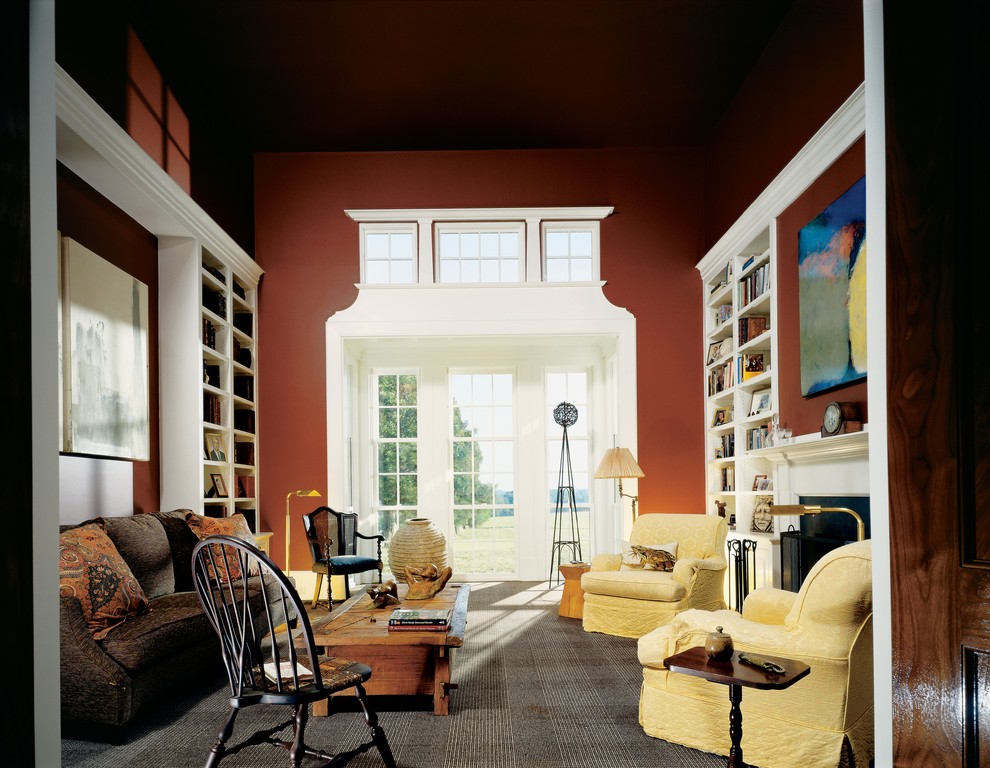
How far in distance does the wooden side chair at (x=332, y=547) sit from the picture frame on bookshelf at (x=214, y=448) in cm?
88

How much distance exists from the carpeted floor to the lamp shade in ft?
6.38

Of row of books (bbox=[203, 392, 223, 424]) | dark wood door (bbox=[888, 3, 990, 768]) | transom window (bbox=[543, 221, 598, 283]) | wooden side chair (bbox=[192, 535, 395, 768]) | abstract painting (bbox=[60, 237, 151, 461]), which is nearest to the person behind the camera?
dark wood door (bbox=[888, 3, 990, 768])

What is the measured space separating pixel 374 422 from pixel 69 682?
18.5ft

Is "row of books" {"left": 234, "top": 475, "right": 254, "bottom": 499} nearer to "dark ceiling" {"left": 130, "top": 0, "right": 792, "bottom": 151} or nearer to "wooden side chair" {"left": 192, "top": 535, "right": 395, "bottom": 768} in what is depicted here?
"dark ceiling" {"left": 130, "top": 0, "right": 792, "bottom": 151}

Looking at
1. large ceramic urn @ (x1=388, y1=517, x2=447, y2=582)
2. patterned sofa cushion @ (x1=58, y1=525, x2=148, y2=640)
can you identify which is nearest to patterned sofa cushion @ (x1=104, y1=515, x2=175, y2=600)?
patterned sofa cushion @ (x1=58, y1=525, x2=148, y2=640)

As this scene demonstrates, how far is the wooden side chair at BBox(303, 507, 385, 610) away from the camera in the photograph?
6898 mm

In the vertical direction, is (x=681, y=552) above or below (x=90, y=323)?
below

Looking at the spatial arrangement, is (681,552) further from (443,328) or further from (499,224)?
(499,224)

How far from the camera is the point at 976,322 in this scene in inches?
66.9

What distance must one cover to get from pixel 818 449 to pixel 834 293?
3.13 feet

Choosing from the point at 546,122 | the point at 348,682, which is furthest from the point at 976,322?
the point at 546,122

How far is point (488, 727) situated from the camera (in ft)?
12.3

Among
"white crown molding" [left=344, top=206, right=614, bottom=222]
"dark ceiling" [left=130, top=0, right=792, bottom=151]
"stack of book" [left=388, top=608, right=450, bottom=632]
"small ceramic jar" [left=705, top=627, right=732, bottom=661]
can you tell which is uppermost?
"dark ceiling" [left=130, top=0, right=792, bottom=151]

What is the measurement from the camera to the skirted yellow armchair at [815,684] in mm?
2988
